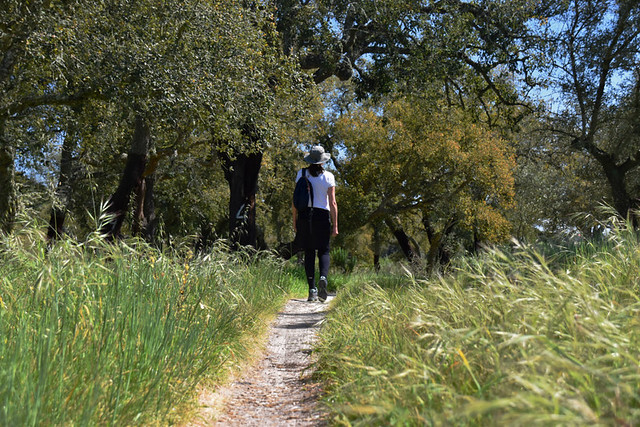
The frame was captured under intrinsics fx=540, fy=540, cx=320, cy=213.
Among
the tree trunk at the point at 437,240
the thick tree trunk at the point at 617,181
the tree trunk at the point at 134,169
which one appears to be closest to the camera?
the tree trunk at the point at 134,169

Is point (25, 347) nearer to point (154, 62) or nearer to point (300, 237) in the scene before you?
point (300, 237)

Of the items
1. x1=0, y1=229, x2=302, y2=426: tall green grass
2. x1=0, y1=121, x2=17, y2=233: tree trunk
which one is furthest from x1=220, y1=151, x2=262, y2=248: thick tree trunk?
x1=0, y1=229, x2=302, y2=426: tall green grass

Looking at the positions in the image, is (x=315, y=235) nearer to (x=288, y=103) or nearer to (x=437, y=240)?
(x=288, y=103)

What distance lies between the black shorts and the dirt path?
1921 mm

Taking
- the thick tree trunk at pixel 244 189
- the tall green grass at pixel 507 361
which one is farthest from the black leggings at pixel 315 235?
the thick tree trunk at pixel 244 189

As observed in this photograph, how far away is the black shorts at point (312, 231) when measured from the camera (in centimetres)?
750

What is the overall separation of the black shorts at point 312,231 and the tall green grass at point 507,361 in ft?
11.1

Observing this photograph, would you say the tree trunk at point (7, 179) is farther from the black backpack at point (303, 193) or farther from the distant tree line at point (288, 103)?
the black backpack at point (303, 193)

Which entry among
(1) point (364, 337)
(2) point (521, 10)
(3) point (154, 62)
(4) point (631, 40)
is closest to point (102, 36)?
(3) point (154, 62)

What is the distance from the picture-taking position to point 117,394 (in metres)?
2.33

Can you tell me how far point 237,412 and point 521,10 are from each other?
1205cm

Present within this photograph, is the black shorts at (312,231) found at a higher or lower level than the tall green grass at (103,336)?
higher

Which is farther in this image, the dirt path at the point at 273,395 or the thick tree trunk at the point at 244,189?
the thick tree trunk at the point at 244,189

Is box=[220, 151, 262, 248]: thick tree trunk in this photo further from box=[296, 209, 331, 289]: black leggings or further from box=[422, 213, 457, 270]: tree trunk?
box=[422, 213, 457, 270]: tree trunk
